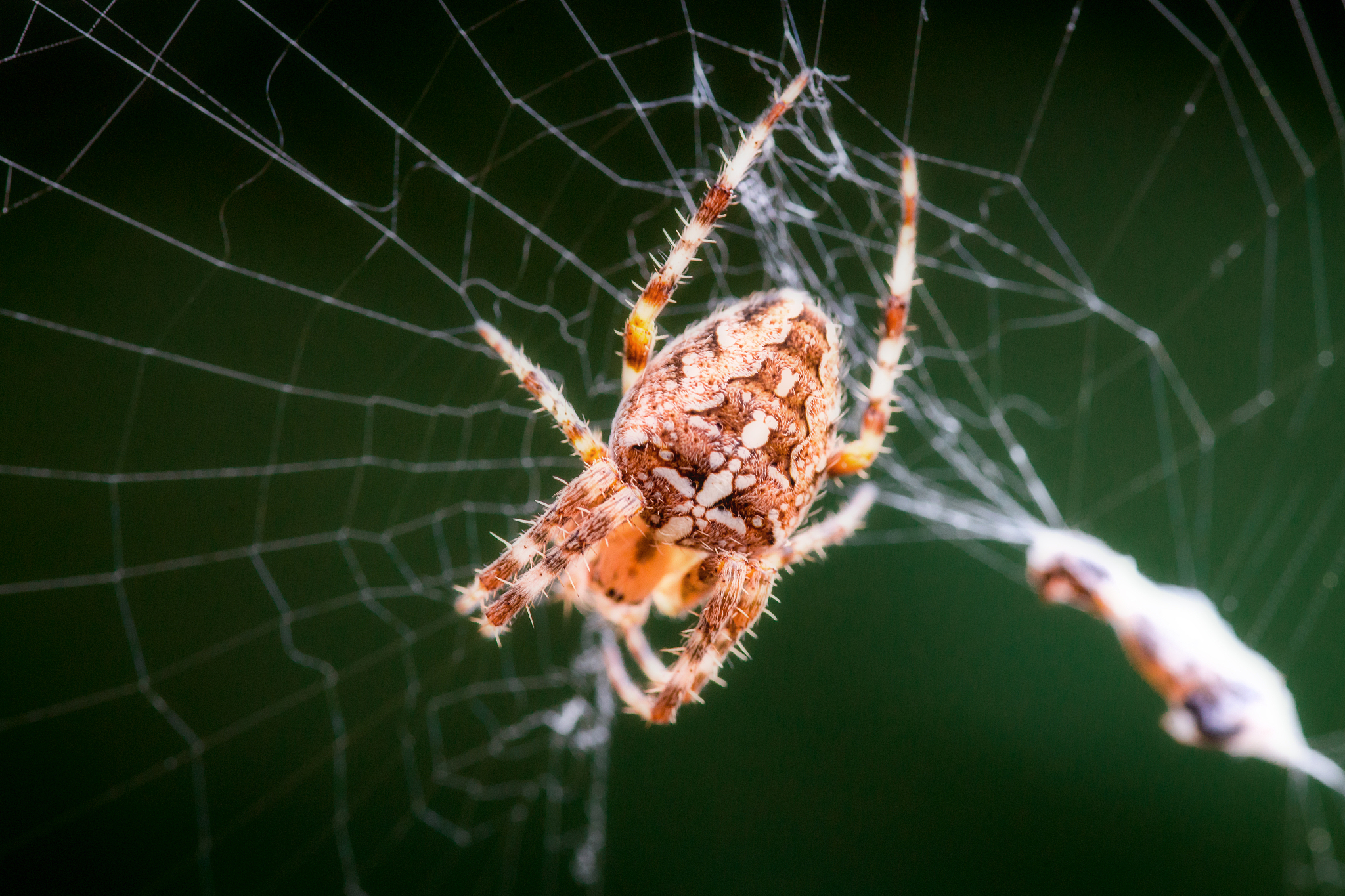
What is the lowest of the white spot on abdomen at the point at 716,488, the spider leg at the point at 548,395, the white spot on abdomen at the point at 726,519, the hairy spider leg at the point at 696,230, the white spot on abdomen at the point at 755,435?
the white spot on abdomen at the point at 726,519

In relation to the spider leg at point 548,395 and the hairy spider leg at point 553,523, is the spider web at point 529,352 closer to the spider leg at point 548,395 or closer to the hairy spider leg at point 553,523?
the spider leg at point 548,395

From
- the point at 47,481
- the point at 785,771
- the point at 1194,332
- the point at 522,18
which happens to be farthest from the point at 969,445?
the point at 47,481

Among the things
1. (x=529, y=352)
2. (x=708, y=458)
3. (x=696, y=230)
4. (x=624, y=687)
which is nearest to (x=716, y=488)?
(x=708, y=458)

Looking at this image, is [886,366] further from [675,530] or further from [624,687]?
[624,687]

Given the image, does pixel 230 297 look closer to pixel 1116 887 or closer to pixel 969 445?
pixel 969 445

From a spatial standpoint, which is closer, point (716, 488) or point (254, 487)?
point (716, 488)

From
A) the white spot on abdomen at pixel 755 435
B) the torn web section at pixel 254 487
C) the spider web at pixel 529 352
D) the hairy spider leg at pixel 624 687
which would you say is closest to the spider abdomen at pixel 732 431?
the white spot on abdomen at pixel 755 435

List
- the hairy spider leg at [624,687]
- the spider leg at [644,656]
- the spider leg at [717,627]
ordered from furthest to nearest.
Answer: the spider leg at [644,656]
the hairy spider leg at [624,687]
the spider leg at [717,627]
